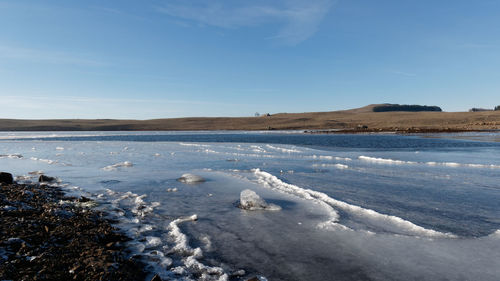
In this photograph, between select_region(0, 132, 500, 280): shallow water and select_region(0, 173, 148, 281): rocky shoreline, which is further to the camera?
select_region(0, 132, 500, 280): shallow water

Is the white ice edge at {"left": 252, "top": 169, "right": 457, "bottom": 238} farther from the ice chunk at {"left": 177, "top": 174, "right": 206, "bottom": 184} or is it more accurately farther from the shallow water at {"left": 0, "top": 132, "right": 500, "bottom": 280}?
the ice chunk at {"left": 177, "top": 174, "right": 206, "bottom": 184}

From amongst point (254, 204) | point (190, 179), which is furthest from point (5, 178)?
point (254, 204)

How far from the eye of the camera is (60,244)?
5672mm

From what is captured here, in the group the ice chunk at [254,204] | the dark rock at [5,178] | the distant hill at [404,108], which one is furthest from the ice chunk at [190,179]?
the distant hill at [404,108]

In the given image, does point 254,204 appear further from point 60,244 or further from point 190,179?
point 190,179

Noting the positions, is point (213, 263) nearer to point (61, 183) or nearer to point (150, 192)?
point (150, 192)

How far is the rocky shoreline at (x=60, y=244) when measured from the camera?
4.49 metres

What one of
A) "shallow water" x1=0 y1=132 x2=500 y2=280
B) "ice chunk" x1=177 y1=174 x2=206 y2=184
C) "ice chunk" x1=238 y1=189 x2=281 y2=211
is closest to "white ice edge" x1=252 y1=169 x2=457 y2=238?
"shallow water" x1=0 y1=132 x2=500 y2=280

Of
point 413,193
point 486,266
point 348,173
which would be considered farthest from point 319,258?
point 348,173

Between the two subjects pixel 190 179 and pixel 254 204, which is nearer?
pixel 254 204

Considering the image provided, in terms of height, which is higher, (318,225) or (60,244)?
(60,244)

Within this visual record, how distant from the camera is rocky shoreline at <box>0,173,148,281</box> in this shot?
4.49 metres

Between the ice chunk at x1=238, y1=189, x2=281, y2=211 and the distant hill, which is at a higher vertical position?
the distant hill

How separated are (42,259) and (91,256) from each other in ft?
2.35
